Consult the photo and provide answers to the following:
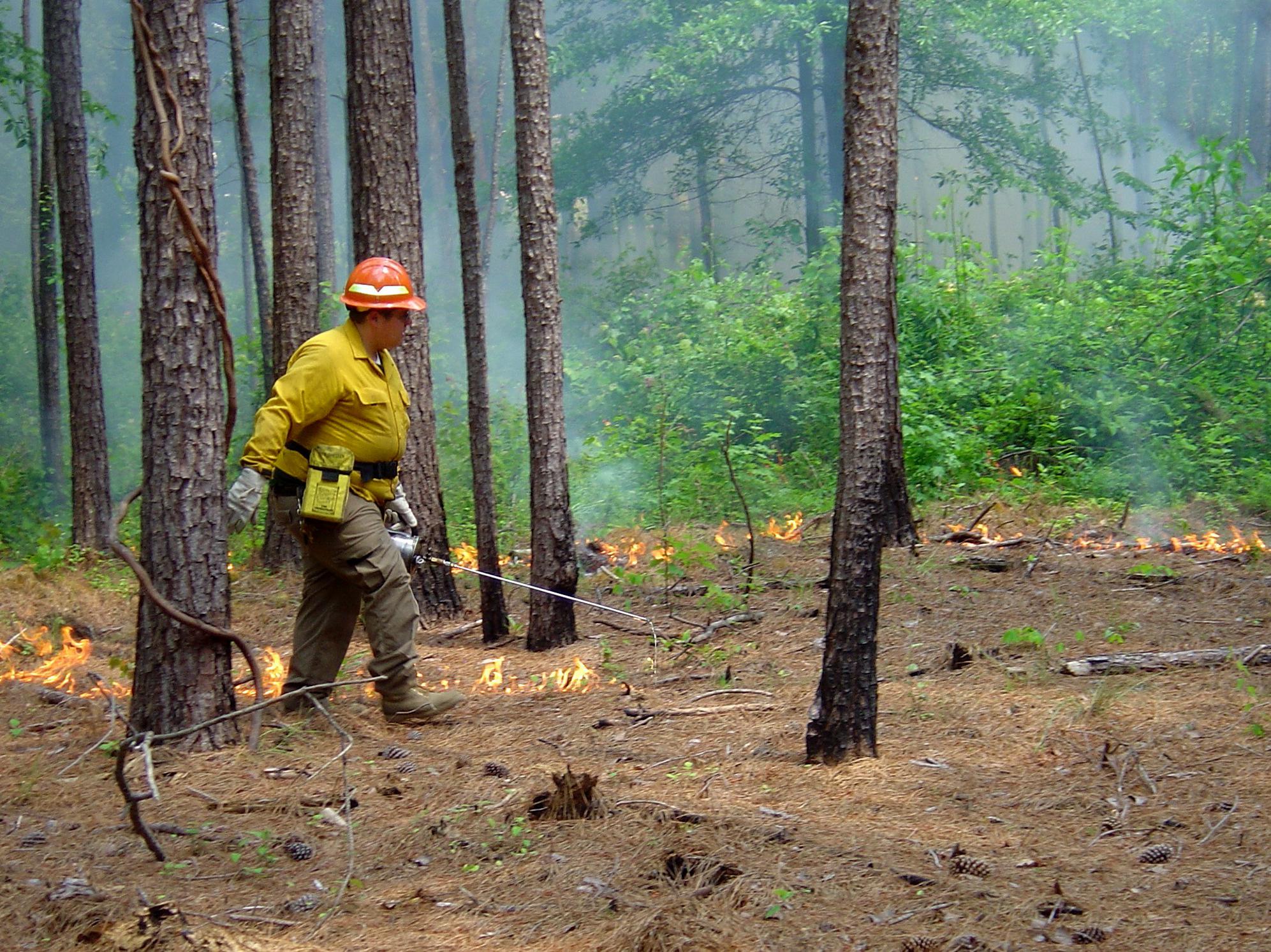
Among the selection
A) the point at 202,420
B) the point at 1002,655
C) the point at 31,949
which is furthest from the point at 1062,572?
the point at 31,949

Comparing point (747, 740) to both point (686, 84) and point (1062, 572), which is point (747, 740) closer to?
point (1062, 572)

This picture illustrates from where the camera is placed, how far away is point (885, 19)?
4.98 m

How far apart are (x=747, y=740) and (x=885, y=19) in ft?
11.4

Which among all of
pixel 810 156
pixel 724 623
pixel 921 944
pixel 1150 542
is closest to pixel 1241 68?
pixel 810 156

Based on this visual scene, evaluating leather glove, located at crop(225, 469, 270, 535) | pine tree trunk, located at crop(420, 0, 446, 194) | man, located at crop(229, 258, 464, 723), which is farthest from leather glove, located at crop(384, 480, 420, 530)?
pine tree trunk, located at crop(420, 0, 446, 194)

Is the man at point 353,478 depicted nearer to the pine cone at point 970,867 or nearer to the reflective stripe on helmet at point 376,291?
the reflective stripe on helmet at point 376,291

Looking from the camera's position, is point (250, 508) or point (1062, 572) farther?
point (1062, 572)

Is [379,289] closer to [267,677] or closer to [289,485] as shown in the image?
[289,485]

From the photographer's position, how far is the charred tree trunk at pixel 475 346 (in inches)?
312

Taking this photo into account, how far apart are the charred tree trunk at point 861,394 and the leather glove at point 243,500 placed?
110 inches

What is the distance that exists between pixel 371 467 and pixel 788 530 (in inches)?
241

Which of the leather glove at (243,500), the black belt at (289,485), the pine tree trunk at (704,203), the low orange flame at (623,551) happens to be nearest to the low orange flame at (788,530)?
the low orange flame at (623,551)

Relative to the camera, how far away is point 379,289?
5.83 meters

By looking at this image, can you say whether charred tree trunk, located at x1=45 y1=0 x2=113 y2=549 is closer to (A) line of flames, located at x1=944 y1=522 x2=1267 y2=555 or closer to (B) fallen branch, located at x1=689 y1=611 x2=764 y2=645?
(B) fallen branch, located at x1=689 y1=611 x2=764 y2=645
